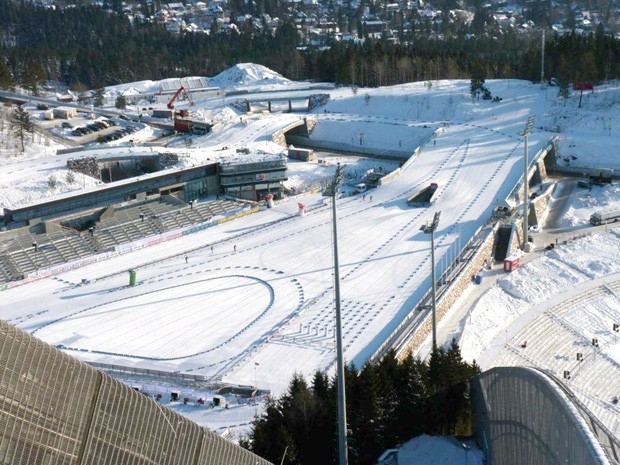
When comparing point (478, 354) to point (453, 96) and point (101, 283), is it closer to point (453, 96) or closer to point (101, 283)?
point (101, 283)

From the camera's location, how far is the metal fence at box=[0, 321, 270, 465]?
7.02 m

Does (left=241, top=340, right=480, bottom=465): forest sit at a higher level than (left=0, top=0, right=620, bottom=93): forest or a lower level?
lower

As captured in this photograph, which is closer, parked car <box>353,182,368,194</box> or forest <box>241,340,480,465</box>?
forest <box>241,340,480,465</box>

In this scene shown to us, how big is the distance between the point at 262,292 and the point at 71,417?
1960cm

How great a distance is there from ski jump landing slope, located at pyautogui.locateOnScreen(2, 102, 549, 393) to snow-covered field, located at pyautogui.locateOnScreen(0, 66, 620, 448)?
60 millimetres

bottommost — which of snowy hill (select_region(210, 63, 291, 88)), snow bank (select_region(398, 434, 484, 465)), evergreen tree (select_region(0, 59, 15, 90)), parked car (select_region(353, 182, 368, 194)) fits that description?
snow bank (select_region(398, 434, 484, 465))

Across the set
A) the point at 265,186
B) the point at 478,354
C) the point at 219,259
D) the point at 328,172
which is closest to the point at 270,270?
the point at 219,259

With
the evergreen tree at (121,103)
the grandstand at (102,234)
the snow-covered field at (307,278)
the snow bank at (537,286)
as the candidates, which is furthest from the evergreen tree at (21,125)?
the snow bank at (537,286)

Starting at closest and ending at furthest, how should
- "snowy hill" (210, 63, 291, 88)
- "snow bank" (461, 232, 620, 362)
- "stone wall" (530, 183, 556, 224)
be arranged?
"snow bank" (461, 232, 620, 362), "stone wall" (530, 183, 556, 224), "snowy hill" (210, 63, 291, 88)

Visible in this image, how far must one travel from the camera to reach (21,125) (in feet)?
153

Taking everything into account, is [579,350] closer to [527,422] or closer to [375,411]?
[375,411]

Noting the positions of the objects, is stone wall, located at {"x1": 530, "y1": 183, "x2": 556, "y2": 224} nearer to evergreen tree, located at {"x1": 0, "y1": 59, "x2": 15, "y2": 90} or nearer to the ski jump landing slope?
the ski jump landing slope

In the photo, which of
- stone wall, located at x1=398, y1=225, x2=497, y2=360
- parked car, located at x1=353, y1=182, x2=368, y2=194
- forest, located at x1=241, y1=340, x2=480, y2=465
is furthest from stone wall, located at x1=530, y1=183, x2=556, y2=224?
forest, located at x1=241, y1=340, x2=480, y2=465

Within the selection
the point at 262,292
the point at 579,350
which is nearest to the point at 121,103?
the point at 262,292
